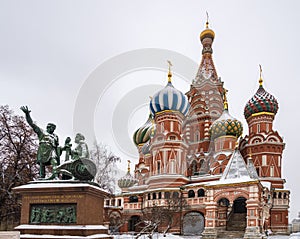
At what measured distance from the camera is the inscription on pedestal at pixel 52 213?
962 centimetres

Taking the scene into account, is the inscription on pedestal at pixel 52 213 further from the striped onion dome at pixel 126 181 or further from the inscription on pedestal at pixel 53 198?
the striped onion dome at pixel 126 181

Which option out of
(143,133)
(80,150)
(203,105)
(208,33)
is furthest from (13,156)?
(208,33)

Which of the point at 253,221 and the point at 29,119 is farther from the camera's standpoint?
the point at 253,221

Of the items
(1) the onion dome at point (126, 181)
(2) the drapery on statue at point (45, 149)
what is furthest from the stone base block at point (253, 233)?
(1) the onion dome at point (126, 181)

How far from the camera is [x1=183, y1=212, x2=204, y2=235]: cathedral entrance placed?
29128 millimetres

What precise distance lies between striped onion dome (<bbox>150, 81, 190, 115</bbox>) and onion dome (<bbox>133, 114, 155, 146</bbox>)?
31.6 feet

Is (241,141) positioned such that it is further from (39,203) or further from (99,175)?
(39,203)

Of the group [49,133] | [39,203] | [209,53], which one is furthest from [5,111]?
[209,53]

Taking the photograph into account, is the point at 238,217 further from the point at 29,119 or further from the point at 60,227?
the point at 29,119

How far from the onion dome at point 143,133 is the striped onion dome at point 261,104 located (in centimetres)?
1296

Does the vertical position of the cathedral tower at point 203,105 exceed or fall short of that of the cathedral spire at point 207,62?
it falls short

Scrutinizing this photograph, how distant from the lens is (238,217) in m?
26.4

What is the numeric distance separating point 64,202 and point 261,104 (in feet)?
96.4

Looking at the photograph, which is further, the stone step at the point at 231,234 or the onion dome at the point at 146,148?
the onion dome at the point at 146,148
